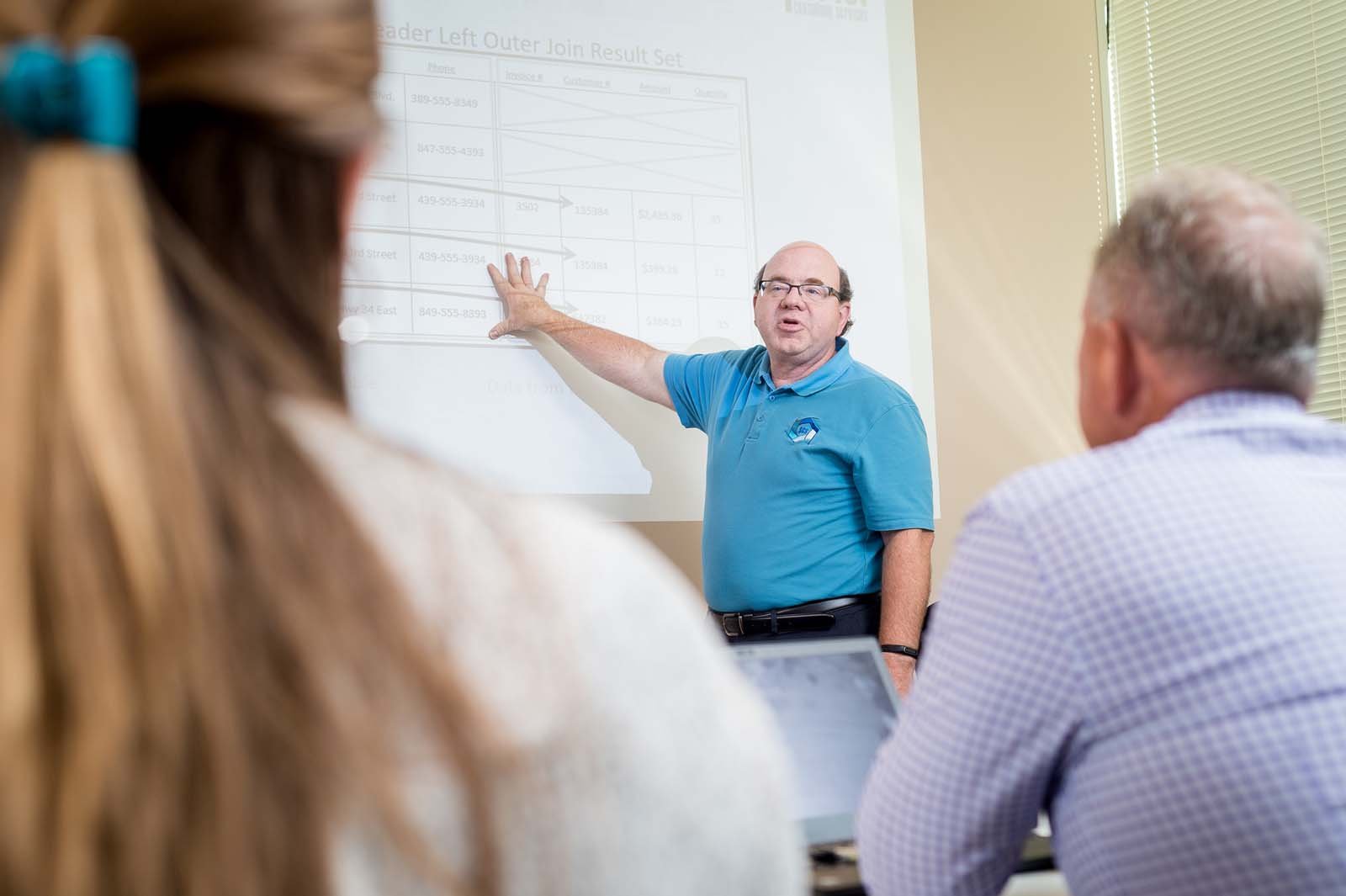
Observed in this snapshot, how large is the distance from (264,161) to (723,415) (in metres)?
2.62

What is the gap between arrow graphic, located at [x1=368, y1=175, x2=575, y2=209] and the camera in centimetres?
298

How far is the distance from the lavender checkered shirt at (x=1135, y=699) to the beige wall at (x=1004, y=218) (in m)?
2.78

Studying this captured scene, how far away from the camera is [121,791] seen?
418 mm

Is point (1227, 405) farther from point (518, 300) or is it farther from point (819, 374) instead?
point (518, 300)

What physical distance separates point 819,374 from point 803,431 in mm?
164

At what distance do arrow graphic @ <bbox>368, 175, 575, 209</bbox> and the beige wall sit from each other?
127 centimetres

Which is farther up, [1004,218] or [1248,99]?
[1248,99]

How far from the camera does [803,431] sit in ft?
9.93

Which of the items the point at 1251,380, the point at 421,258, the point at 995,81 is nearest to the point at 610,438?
the point at 421,258

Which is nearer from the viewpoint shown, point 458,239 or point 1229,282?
point 1229,282

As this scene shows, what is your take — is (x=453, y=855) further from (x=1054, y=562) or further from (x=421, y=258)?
(x=421, y=258)

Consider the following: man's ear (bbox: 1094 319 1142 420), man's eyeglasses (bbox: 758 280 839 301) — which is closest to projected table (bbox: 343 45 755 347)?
man's eyeglasses (bbox: 758 280 839 301)

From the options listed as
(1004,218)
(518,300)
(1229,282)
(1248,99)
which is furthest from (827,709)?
(1248,99)

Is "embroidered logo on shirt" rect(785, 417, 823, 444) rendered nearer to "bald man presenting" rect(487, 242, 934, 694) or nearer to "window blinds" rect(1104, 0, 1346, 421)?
"bald man presenting" rect(487, 242, 934, 694)
